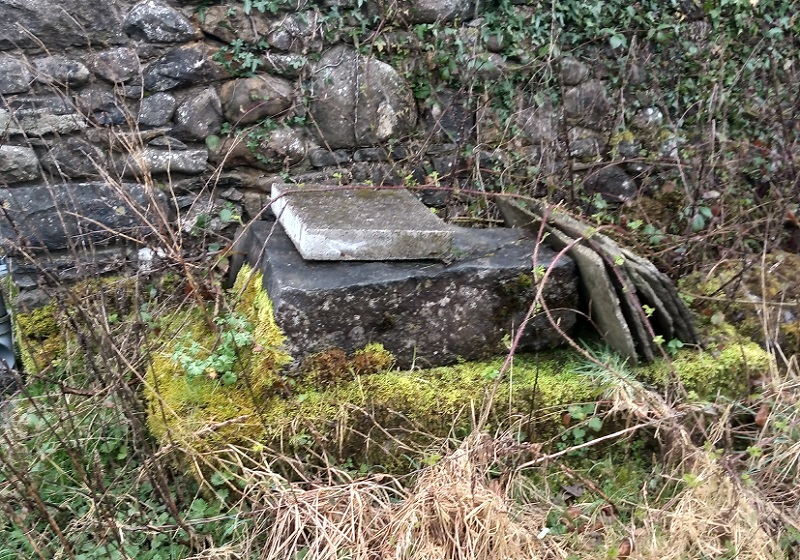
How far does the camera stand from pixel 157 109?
11.4ft

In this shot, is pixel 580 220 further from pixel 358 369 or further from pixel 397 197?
pixel 358 369

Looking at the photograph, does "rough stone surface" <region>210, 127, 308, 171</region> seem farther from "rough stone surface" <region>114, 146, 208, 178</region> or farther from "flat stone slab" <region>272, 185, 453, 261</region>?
"flat stone slab" <region>272, 185, 453, 261</region>

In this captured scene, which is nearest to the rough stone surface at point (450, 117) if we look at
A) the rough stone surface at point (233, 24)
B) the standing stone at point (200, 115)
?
the rough stone surface at point (233, 24)

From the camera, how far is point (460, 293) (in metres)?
2.63

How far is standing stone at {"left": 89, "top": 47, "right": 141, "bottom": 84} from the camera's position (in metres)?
3.32

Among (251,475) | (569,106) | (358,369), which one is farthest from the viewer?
(569,106)

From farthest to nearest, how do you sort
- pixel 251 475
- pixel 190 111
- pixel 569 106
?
pixel 569 106, pixel 190 111, pixel 251 475

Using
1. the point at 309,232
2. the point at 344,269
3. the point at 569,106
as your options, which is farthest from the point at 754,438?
the point at 569,106

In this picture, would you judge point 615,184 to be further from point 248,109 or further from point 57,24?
point 57,24

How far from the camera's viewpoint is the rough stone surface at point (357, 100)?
3.73 meters

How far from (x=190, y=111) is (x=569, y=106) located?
2330 millimetres

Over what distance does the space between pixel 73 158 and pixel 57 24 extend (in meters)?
0.64

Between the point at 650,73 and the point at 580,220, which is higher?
the point at 650,73

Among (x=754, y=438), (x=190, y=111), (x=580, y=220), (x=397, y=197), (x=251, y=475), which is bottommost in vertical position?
(x=754, y=438)
